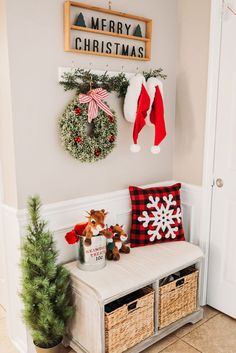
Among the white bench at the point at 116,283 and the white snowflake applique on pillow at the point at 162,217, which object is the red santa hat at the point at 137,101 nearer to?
the white snowflake applique on pillow at the point at 162,217

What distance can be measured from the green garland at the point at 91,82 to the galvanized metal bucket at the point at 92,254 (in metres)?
0.91

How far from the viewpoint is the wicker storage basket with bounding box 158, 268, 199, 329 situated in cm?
216

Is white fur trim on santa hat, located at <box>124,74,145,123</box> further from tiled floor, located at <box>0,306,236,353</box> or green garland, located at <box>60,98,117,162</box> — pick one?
tiled floor, located at <box>0,306,236,353</box>

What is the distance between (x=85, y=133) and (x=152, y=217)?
0.77m

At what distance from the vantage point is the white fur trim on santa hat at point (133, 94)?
223 cm

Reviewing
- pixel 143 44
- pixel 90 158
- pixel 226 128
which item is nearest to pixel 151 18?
pixel 143 44

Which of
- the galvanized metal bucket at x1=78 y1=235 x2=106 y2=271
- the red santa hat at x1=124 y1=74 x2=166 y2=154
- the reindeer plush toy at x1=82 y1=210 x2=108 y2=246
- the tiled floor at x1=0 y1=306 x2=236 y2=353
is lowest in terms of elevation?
the tiled floor at x1=0 y1=306 x2=236 y2=353

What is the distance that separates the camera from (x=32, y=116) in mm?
1945

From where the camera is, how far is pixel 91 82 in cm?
210

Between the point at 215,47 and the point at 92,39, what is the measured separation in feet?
2.74

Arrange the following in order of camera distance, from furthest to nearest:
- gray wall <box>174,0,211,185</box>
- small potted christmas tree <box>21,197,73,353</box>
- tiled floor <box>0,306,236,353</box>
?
1. gray wall <box>174,0,211,185</box>
2. tiled floor <box>0,306,236,353</box>
3. small potted christmas tree <box>21,197,73,353</box>

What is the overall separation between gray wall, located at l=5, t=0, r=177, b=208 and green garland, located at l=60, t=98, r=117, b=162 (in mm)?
60

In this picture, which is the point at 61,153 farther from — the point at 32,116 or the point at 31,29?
the point at 31,29

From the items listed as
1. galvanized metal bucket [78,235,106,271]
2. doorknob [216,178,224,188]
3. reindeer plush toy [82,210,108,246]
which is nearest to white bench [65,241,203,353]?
galvanized metal bucket [78,235,106,271]
